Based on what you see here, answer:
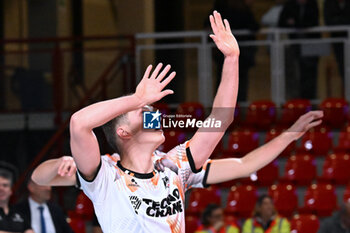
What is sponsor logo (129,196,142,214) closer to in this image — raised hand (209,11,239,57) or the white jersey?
the white jersey

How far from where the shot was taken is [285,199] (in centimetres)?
827

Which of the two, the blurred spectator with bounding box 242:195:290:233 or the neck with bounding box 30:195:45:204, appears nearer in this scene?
the neck with bounding box 30:195:45:204

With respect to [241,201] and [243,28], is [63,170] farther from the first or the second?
[243,28]

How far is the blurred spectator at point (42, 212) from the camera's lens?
257 inches

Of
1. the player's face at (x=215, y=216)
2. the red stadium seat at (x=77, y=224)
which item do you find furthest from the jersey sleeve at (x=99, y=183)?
the red stadium seat at (x=77, y=224)

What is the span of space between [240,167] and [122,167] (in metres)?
0.52

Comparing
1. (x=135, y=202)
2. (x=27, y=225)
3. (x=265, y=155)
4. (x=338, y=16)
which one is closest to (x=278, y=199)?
(x=338, y=16)

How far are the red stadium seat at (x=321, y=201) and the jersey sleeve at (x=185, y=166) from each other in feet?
15.7

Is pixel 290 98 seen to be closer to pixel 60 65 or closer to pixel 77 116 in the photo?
pixel 60 65

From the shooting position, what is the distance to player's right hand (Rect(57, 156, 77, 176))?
3.17m

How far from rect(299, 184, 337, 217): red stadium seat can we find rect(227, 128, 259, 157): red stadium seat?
2.94 feet

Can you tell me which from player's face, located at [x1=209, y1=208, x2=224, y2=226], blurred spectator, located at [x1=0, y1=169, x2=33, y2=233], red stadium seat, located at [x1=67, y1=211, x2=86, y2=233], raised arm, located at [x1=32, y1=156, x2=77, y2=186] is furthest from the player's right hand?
red stadium seat, located at [x1=67, y1=211, x2=86, y2=233]

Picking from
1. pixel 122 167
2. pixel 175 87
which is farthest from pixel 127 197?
pixel 175 87

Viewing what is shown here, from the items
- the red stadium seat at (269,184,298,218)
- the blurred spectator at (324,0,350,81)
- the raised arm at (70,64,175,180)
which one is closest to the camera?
the raised arm at (70,64,175,180)
